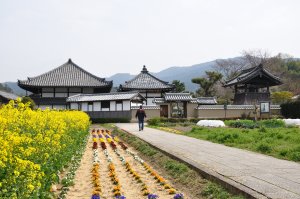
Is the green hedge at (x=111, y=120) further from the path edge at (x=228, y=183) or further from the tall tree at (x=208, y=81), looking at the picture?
the path edge at (x=228, y=183)

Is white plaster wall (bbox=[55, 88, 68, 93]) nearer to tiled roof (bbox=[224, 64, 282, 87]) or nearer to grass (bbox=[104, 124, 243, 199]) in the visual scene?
tiled roof (bbox=[224, 64, 282, 87])

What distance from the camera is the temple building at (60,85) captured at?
45562 mm

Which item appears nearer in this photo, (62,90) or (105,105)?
(105,105)

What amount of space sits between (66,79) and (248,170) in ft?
136

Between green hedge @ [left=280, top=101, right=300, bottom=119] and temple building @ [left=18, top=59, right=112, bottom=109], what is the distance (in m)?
20.8

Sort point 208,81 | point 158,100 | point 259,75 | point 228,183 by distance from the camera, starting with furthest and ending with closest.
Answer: point 208,81, point 158,100, point 259,75, point 228,183

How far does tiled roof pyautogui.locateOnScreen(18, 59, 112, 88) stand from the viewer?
4610 centimetres

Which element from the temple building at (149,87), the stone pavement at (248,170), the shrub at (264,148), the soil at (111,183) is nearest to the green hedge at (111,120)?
the temple building at (149,87)

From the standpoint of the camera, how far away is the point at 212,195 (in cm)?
722

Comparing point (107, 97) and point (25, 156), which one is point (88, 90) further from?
point (25, 156)

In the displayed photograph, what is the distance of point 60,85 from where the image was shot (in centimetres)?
4603

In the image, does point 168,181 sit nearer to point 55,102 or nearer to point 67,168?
point 67,168

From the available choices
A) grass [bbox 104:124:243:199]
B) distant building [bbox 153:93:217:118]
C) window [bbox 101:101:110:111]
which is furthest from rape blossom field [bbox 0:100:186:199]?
window [bbox 101:101:110:111]

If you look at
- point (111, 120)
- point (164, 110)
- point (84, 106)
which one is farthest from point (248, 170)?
point (84, 106)
